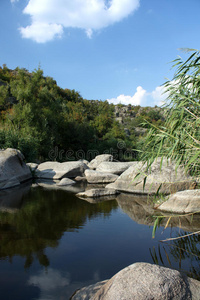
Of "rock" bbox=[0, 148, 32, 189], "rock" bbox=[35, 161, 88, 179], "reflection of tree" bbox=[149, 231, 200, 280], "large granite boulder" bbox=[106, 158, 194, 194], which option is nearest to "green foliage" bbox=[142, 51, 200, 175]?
"reflection of tree" bbox=[149, 231, 200, 280]

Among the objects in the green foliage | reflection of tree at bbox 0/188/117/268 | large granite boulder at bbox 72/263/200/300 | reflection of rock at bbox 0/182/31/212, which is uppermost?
the green foliage

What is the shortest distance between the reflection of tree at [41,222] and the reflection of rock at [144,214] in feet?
1.87

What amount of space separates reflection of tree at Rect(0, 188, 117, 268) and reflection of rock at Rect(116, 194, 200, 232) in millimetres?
569

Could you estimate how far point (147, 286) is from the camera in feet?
9.45

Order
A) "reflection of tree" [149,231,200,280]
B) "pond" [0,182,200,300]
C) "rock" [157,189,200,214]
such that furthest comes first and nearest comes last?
"rock" [157,189,200,214]
"reflection of tree" [149,231,200,280]
"pond" [0,182,200,300]

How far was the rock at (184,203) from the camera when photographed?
279 inches

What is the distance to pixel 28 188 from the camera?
12.1 metres

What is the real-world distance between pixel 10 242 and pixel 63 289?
2.10 meters

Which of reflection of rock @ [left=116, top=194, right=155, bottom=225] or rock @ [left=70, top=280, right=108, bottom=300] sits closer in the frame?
rock @ [left=70, top=280, right=108, bottom=300]

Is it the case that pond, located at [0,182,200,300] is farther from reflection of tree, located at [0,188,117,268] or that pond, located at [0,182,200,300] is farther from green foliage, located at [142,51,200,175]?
green foliage, located at [142,51,200,175]

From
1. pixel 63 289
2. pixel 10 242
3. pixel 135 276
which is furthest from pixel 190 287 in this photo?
pixel 10 242

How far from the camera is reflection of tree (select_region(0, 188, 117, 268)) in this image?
5014 millimetres

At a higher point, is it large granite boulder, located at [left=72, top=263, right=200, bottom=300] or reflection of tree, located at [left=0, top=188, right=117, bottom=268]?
large granite boulder, located at [left=72, top=263, right=200, bottom=300]

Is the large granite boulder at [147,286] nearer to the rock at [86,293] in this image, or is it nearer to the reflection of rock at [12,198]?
the rock at [86,293]
